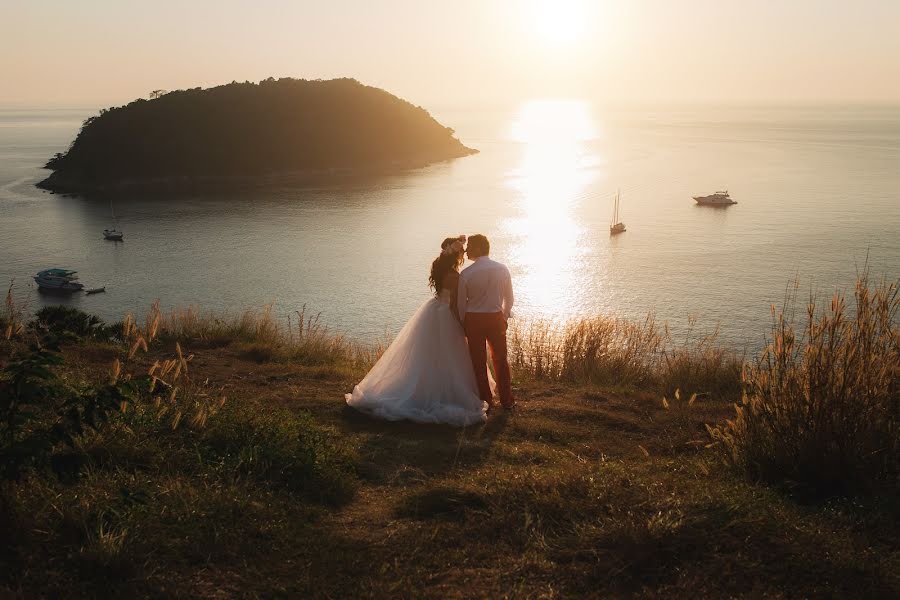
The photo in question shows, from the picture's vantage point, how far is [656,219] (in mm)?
82250

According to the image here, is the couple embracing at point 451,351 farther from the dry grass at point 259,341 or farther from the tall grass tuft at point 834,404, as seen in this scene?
the tall grass tuft at point 834,404

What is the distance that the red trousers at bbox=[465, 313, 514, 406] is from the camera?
9125mm

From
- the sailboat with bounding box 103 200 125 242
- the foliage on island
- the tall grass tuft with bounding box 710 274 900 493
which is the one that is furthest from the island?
the tall grass tuft with bounding box 710 274 900 493

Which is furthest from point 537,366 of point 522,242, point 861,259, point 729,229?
point 729,229

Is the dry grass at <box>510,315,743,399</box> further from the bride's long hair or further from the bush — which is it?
the bush

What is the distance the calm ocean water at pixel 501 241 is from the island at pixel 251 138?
34.0ft

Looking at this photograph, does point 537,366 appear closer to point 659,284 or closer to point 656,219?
point 659,284

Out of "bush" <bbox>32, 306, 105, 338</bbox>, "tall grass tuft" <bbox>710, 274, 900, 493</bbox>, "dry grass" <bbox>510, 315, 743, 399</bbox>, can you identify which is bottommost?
"dry grass" <bbox>510, 315, 743, 399</bbox>

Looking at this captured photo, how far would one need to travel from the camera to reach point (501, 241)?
74625 mm

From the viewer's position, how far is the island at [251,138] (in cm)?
11469

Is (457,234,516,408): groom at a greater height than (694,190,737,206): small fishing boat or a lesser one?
greater

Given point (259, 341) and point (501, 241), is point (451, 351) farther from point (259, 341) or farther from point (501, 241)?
point (501, 241)

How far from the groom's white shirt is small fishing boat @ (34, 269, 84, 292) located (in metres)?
53.9

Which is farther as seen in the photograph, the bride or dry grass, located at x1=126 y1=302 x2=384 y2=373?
dry grass, located at x1=126 y1=302 x2=384 y2=373
